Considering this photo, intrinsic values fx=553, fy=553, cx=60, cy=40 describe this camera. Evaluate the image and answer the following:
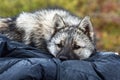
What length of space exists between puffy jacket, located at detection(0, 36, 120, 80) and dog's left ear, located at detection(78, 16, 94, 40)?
1276 mm

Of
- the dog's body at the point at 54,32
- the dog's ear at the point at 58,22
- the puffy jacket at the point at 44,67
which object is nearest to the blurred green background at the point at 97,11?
the dog's body at the point at 54,32

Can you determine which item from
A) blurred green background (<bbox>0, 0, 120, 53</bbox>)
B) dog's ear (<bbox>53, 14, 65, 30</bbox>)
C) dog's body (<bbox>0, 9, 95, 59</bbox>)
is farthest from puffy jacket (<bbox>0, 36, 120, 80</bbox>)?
blurred green background (<bbox>0, 0, 120, 53</bbox>)

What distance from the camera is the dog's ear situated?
7823mm

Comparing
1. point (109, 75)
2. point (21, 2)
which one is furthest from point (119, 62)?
point (21, 2)

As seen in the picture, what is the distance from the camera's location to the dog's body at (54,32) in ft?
25.3

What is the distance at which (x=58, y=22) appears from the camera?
787 centimetres

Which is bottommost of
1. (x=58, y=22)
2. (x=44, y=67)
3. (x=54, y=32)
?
(x=44, y=67)

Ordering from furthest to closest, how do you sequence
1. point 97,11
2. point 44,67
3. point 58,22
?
point 97,11
point 58,22
point 44,67

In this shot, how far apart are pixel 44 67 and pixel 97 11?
1441 cm

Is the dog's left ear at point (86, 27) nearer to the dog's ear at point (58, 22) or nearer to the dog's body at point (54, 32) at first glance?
the dog's body at point (54, 32)

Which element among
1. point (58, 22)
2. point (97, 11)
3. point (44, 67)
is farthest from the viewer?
point (97, 11)

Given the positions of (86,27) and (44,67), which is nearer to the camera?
(44,67)

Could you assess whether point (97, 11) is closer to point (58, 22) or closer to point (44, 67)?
point (58, 22)

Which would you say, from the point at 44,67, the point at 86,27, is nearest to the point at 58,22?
the point at 86,27
